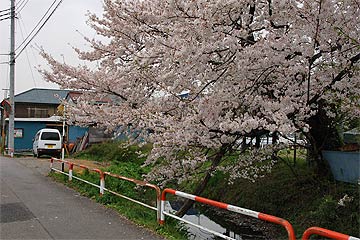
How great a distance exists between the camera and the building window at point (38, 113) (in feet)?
134

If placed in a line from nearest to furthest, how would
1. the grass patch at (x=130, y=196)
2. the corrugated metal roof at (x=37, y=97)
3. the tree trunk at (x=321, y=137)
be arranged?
the grass patch at (x=130, y=196), the tree trunk at (x=321, y=137), the corrugated metal roof at (x=37, y=97)

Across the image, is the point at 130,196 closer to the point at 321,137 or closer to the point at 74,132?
the point at 321,137

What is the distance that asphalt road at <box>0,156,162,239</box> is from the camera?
6434mm

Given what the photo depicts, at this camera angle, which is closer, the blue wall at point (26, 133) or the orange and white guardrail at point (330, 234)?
the orange and white guardrail at point (330, 234)

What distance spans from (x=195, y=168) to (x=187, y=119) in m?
2.25

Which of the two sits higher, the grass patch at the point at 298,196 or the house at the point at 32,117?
the house at the point at 32,117

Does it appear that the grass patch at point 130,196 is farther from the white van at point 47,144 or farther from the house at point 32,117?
the house at point 32,117

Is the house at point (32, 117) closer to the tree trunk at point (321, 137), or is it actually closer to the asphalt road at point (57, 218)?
the asphalt road at point (57, 218)

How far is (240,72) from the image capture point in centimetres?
702

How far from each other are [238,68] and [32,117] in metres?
37.5

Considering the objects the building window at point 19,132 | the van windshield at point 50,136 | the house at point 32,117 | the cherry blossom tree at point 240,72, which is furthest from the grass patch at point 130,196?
the building window at point 19,132

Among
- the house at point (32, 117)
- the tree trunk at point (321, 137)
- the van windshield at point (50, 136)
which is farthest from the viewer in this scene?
the house at point (32, 117)

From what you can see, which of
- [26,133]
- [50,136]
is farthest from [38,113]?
[50,136]

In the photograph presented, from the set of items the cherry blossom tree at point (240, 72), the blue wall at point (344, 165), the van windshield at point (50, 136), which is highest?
the cherry blossom tree at point (240, 72)
